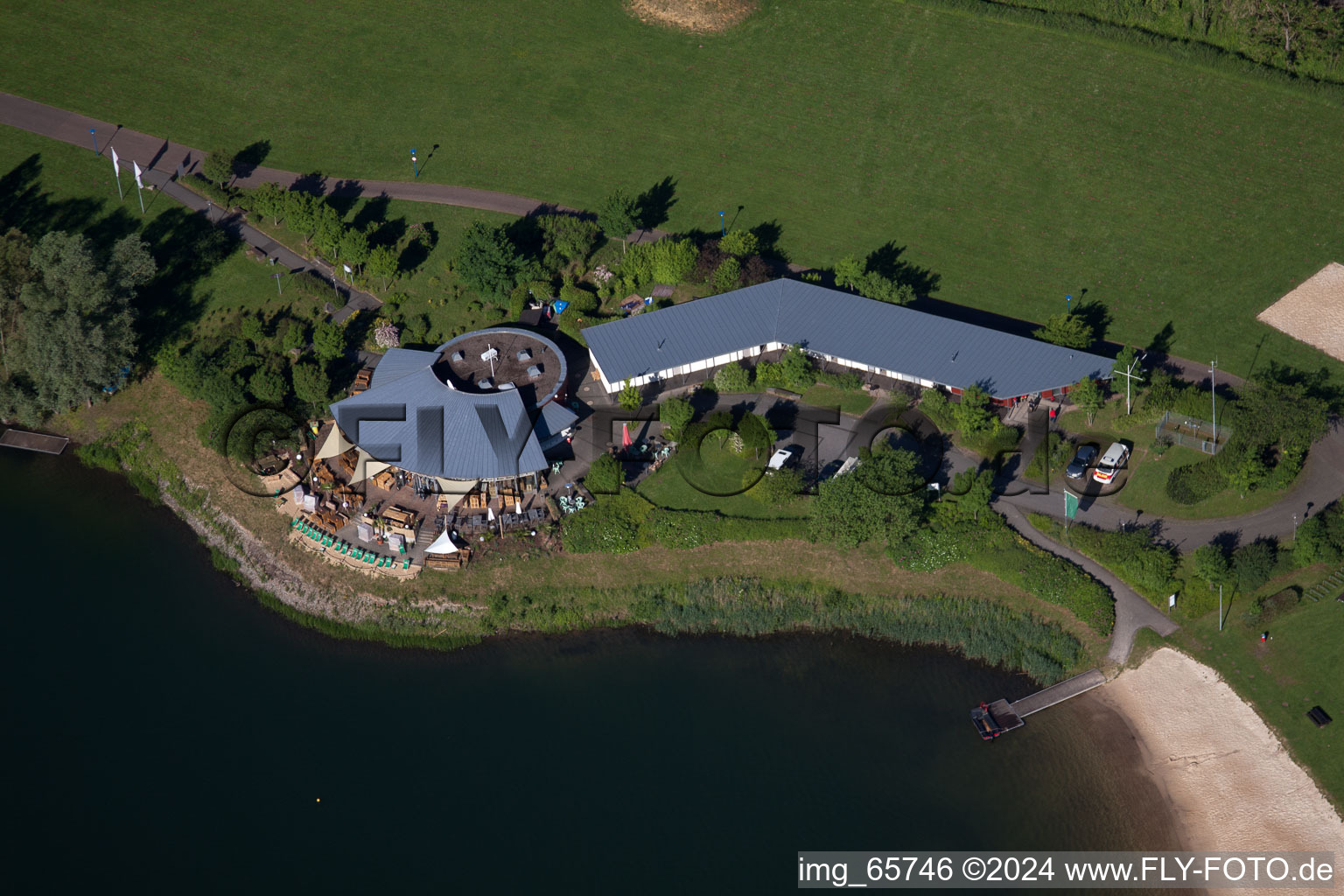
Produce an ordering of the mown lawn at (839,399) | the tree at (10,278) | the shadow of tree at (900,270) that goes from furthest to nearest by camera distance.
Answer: the shadow of tree at (900,270) → the tree at (10,278) → the mown lawn at (839,399)

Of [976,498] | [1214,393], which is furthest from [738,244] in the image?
[1214,393]

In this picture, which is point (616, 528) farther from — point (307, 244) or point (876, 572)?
point (307, 244)

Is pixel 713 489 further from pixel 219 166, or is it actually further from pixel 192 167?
pixel 192 167

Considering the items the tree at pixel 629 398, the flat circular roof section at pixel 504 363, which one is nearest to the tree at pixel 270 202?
the flat circular roof section at pixel 504 363

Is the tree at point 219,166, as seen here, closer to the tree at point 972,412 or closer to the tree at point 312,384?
the tree at point 312,384

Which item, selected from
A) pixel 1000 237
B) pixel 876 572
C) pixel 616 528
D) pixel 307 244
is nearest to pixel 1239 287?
pixel 1000 237

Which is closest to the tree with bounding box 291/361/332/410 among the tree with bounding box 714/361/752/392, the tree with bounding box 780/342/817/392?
the tree with bounding box 714/361/752/392
